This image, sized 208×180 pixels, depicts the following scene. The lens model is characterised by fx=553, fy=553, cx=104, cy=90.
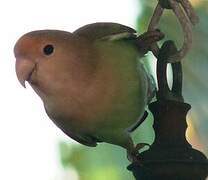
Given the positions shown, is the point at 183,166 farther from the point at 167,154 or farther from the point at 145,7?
the point at 145,7

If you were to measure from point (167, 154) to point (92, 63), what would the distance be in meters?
0.19

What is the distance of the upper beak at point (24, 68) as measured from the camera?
2.39ft

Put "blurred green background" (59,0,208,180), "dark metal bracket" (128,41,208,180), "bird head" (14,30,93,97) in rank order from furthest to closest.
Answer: "blurred green background" (59,0,208,180), "bird head" (14,30,93,97), "dark metal bracket" (128,41,208,180)

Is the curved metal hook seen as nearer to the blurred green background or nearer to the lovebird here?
the lovebird

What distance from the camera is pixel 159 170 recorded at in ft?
2.07

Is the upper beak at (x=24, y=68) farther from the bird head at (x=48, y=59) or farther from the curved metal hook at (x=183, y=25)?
the curved metal hook at (x=183, y=25)

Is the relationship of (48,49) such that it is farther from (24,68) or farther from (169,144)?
(169,144)

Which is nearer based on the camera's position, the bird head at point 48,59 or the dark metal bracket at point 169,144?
the dark metal bracket at point 169,144

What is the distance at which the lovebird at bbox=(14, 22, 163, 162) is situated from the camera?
0.73 m

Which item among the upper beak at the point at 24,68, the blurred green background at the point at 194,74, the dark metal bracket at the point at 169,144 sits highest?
the upper beak at the point at 24,68

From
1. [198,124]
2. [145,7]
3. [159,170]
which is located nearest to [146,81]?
[159,170]

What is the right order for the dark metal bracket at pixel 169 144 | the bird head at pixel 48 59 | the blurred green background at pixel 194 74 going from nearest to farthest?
the dark metal bracket at pixel 169 144 < the bird head at pixel 48 59 < the blurred green background at pixel 194 74

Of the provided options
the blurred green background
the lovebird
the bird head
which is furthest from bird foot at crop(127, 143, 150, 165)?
the blurred green background

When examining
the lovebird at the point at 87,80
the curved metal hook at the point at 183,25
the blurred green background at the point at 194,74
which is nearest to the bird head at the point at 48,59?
the lovebird at the point at 87,80
